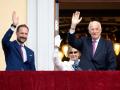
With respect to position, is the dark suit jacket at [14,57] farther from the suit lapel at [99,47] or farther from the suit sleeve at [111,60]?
the suit sleeve at [111,60]

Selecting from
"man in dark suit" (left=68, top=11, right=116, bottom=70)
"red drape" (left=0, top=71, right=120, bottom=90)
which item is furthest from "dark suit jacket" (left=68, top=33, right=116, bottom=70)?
"red drape" (left=0, top=71, right=120, bottom=90)

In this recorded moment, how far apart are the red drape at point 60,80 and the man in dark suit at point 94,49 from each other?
2.29 ft

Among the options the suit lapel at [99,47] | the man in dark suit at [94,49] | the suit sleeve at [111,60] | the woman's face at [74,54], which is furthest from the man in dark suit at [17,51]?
the suit sleeve at [111,60]

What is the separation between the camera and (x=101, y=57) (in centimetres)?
649

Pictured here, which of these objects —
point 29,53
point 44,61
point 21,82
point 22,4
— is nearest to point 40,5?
point 22,4

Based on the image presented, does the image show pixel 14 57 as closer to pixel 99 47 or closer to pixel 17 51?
pixel 17 51

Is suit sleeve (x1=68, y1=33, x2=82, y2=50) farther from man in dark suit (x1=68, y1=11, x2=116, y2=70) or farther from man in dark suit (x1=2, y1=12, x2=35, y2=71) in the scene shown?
man in dark suit (x1=2, y1=12, x2=35, y2=71)

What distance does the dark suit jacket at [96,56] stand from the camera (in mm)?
6480

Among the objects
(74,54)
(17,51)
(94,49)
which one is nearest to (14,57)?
(17,51)

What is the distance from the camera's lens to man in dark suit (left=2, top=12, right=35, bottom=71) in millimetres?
6660

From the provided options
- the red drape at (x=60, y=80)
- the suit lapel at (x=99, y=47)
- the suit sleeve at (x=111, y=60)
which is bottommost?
the red drape at (x=60, y=80)

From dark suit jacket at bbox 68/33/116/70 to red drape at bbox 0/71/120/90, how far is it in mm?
699

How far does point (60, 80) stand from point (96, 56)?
→ 87 centimetres

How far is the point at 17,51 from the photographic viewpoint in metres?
6.76
